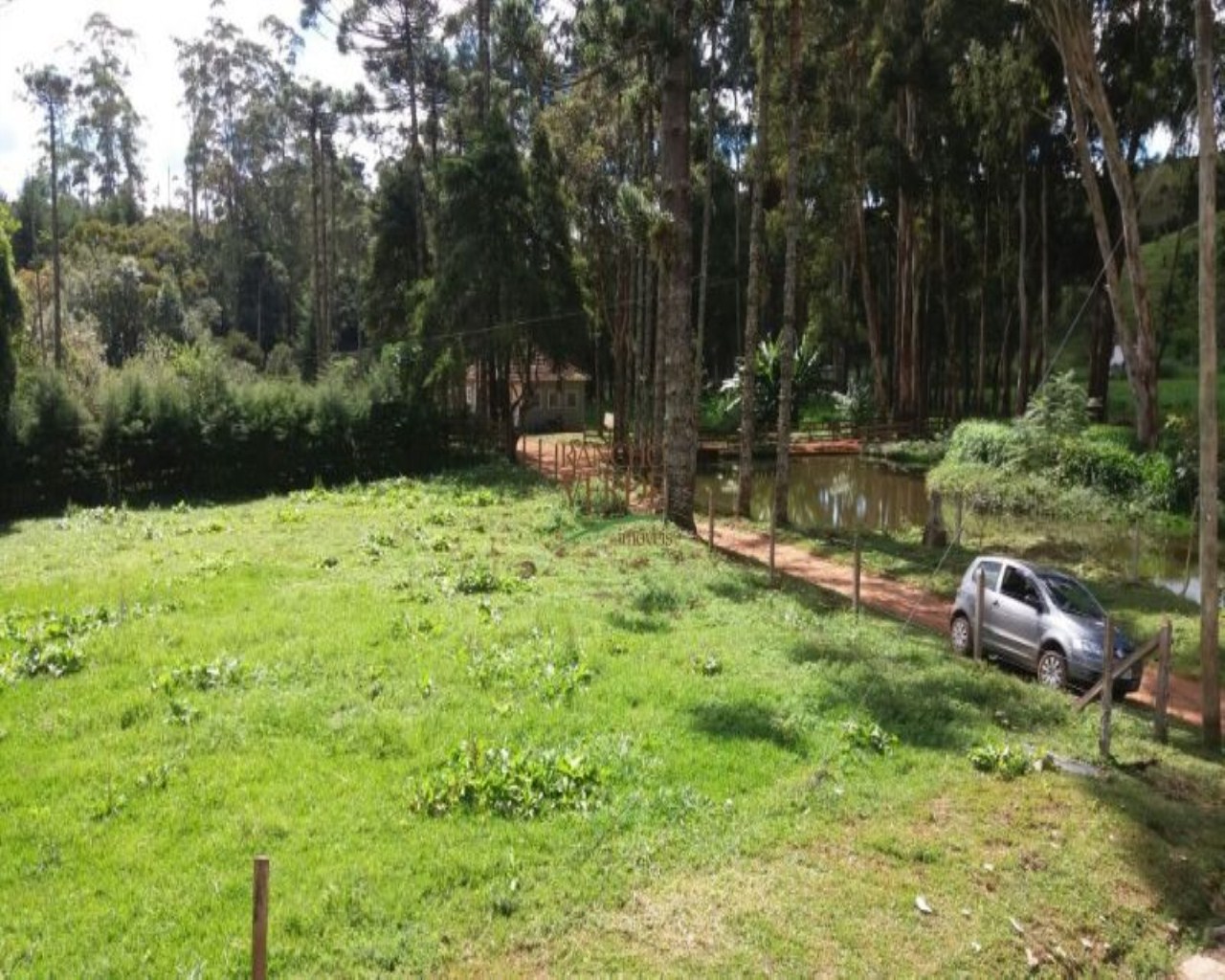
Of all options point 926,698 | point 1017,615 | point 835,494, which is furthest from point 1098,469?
point 926,698

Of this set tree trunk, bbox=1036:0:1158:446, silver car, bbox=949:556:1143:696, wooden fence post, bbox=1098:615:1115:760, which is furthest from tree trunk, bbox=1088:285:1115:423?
wooden fence post, bbox=1098:615:1115:760

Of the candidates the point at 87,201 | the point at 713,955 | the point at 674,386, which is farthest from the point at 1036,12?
the point at 87,201

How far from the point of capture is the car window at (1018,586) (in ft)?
42.6

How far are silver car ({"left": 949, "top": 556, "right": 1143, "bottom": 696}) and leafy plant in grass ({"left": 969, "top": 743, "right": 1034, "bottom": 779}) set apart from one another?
12.5 feet

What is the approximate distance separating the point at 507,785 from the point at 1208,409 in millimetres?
7933

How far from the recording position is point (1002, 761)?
8.46m

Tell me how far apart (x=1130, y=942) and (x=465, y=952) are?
14.3 ft

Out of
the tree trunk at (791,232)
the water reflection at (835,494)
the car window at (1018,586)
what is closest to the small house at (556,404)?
the water reflection at (835,494)

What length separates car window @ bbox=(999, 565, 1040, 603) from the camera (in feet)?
42.6

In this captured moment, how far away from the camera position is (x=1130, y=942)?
654 centimetres

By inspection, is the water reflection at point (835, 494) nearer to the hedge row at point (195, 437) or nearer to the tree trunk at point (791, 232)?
the tree trunk at point (791, 232)

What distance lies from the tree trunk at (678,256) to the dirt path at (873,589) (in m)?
1.77

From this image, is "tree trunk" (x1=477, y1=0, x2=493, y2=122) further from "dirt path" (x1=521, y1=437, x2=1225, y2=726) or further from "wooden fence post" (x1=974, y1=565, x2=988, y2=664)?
"wooden fence post" (x1=974, y1=565, x2=988, y2=664)

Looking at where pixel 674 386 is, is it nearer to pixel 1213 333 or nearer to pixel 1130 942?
pixel 1213 333
